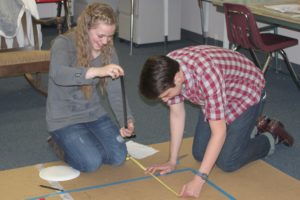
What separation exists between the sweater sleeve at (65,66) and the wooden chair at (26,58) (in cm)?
117

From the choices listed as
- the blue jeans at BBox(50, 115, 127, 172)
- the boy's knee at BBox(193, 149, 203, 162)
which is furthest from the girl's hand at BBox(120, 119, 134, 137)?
the boy's knee at BBox(193, 149, 203, 162)

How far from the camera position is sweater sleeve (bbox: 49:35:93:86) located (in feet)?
7.78

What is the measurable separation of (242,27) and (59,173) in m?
1.76

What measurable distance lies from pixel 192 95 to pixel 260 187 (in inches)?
22.7

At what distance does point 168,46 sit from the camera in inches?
220

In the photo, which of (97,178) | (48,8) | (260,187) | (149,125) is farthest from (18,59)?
(48,8)

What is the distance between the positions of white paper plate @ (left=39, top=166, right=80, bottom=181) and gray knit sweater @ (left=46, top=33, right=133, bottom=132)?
20 centimetres

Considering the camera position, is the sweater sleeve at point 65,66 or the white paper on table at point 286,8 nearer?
the sweater sleeve at point 65,66

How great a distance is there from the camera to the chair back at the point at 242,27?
3.67 m

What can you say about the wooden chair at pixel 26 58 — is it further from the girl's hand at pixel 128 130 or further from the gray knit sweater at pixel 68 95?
the girl's hand at pixel 128 130

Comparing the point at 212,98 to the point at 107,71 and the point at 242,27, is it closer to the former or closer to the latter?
the point at 107,71

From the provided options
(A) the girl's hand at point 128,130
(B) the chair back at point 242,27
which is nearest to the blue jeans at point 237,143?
(A) the girl's hand at point 128,130

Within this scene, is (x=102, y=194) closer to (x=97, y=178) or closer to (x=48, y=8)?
(x=97, y=178)

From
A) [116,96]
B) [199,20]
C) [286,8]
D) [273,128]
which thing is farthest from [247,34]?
[199,20]
